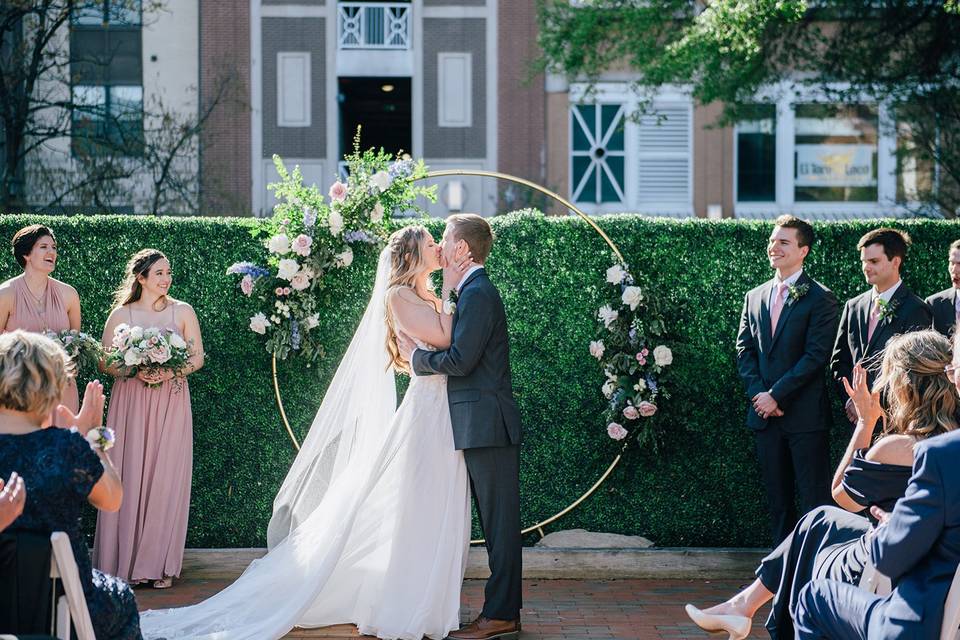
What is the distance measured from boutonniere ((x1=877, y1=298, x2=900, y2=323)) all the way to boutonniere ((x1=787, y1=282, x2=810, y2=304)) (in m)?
0.45

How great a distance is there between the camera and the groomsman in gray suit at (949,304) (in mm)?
6703

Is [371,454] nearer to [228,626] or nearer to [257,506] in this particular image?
[228,626]

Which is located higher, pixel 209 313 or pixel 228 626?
pixel 209 313

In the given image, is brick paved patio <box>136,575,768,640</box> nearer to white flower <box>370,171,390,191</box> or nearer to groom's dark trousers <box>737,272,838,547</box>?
groom's dark trousers <box>737,272,838,547</box>

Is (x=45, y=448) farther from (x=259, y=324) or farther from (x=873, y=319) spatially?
(x=873, y=319)

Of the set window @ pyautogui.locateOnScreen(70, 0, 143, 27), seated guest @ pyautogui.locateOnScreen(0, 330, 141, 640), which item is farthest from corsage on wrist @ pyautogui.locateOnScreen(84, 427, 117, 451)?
window @ pyautogui.locateOnScreen(70, 0, 143, 27)

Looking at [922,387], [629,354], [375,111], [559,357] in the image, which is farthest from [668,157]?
[922,387]

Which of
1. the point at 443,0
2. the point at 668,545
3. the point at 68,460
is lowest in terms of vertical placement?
the point at 668,545

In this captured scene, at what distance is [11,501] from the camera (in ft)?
11.7

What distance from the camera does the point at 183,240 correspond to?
7832mm

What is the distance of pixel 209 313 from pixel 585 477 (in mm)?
2964

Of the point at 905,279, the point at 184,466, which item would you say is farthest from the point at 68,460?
the point at 905,279

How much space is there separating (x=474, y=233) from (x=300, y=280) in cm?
193

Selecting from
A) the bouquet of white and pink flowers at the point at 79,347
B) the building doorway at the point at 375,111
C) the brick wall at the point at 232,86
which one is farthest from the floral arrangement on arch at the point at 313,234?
the building doorway at the point at 375,111
